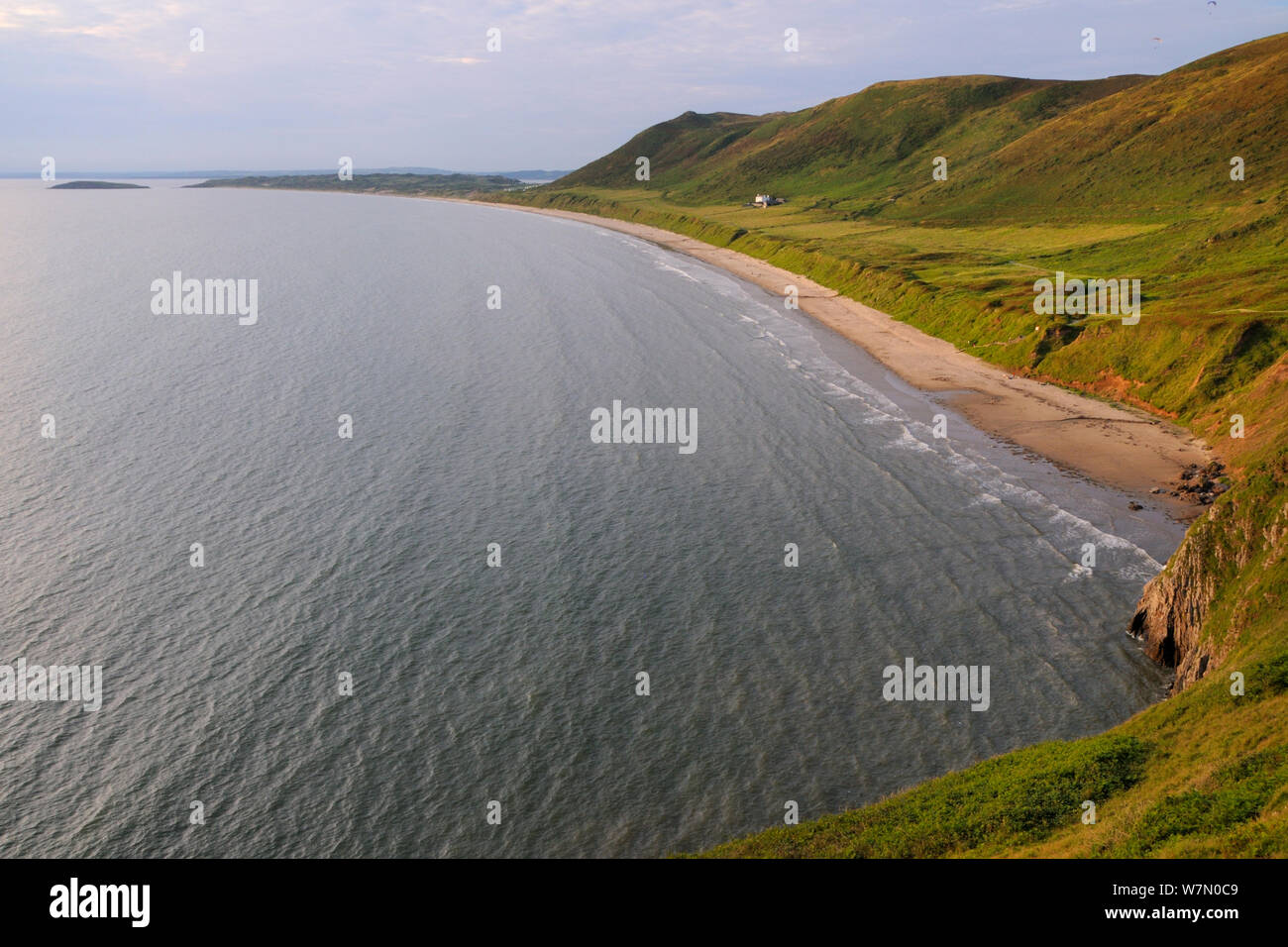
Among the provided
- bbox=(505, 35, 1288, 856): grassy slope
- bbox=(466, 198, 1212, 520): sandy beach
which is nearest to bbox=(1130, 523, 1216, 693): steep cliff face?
bbox=(505, 35, 1288, 856): grassy slope

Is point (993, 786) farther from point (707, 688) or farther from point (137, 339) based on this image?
point (137, 339)

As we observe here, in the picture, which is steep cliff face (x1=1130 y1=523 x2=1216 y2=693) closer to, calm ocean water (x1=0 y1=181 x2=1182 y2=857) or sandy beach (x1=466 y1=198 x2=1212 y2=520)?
calm ocean water (x1=0 y1=181 x2=1182 y2=857)

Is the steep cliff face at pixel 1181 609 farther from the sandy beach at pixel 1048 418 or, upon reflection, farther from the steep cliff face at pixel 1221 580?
the sandy beach at pixel 1048 418

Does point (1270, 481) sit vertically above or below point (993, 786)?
above

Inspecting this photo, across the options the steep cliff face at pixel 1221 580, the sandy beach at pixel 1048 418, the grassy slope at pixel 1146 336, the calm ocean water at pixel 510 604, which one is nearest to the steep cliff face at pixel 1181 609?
the steep cliff face at pixel 1221 580
